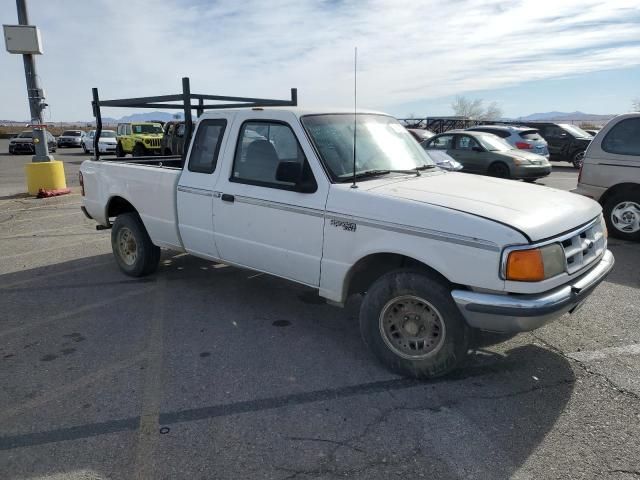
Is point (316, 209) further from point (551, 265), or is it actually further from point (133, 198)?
point (133, 198)

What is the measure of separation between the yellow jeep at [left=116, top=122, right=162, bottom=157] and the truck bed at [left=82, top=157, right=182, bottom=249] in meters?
17.6

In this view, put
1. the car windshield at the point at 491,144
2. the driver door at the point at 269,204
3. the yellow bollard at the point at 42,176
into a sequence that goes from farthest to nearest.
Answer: the car windshield at the point at 491,144
the yellow bollard at the point at 42,176
the driver door at the point at 269,204

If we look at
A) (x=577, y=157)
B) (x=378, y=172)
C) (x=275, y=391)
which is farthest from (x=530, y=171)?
(x=275, y=391)

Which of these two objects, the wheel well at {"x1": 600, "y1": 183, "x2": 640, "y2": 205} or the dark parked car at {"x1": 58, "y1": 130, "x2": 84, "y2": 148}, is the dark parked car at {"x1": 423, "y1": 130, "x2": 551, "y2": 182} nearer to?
the wheel well at {"x1": 600, "y1": 183, "x2": 640, "y2": 205}

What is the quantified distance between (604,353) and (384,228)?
→ 6.76ft

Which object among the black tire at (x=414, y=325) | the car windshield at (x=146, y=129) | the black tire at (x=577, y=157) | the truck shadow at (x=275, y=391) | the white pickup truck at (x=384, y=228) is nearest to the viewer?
the truck shadow at (x=275, y=391)

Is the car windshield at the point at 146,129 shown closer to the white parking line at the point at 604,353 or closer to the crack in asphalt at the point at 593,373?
the crack in asphalt at the point at 593,373

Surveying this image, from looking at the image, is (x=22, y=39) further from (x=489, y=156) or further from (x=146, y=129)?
(x=146, y=129)

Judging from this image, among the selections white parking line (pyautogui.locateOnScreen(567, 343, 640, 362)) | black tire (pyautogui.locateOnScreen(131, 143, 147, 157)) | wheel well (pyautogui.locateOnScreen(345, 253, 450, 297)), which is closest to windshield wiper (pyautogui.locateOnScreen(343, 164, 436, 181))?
wheel well (pyautogui.locateOnScreen(345, 253, 450, 297))

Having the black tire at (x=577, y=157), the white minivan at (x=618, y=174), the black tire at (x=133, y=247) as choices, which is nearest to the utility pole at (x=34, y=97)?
the black tire at (x=133, y=247)

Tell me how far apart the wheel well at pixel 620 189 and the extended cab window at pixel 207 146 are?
226 inches

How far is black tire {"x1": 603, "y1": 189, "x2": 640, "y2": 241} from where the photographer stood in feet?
23.2

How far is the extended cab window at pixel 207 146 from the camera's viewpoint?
15.4ft

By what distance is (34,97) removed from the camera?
1173cm
